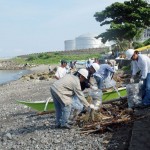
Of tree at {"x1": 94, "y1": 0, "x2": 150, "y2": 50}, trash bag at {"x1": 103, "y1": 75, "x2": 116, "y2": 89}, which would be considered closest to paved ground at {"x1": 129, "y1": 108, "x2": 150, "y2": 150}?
trash bag at {"x1": 103, "y1": 75, "x2": 116, "y2": 89}

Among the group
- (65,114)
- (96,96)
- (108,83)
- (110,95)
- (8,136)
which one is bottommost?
(8,136)

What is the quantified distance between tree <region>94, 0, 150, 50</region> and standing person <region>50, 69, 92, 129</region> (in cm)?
3492

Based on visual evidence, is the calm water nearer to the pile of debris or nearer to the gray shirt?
the pile of debris

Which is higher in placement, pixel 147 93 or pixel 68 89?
pixel 68 89

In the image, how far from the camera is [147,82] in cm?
1177

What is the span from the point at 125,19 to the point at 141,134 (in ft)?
132

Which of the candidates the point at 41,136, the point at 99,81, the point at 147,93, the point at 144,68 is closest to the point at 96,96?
the point at 99,81

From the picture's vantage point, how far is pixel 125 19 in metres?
48.0

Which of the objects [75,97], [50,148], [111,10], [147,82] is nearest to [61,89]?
[75,97]

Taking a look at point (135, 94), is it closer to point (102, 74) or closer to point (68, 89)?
point (102, 74)

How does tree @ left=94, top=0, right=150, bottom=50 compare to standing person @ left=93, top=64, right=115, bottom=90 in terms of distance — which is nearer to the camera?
standing person @ left=93, top=64, right=115, bottom=90

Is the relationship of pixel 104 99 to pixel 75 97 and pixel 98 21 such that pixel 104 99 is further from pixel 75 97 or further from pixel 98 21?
pixel 98 21

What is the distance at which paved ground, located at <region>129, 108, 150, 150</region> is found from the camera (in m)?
8.13

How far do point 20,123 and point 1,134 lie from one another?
4.40 ft
